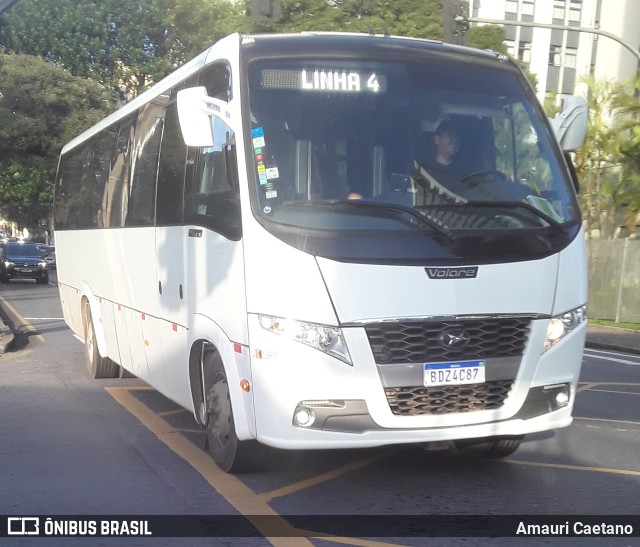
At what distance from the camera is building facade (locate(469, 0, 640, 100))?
1699 inches

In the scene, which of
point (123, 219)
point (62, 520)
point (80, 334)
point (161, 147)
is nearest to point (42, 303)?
point (80, 334)

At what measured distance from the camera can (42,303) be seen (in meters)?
25.6

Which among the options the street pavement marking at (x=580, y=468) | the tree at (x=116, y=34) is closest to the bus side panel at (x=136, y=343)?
the street pavement marking at (x=580, y=468)

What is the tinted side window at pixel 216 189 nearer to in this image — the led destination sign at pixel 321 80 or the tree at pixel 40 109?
the led destination sign at pixel 321 80

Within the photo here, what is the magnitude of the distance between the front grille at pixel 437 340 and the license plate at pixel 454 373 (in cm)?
4

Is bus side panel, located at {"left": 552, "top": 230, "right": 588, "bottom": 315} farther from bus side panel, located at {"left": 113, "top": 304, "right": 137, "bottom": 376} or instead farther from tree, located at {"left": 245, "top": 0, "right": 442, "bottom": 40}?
tree, located at {"left": 245, "top": 0, "right": 442, "bottom": 40}

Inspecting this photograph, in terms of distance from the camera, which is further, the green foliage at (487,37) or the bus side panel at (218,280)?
the green foliage at (487,37)

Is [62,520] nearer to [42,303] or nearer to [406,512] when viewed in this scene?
[406,512]

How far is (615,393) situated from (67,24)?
3338cm

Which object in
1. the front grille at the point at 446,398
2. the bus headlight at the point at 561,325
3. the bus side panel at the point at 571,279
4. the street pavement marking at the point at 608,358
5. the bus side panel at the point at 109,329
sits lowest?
the street pavement marking at the point at 608,358

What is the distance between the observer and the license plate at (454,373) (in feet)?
18.2

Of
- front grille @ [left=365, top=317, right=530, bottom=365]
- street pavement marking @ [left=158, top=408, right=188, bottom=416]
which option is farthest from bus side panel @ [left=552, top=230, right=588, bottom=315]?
street pavement marking @ [left=158, top=408, right=188, bottom=416]

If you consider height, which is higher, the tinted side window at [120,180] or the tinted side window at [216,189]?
the tinted side window at [216,189]

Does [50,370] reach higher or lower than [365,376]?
lower
